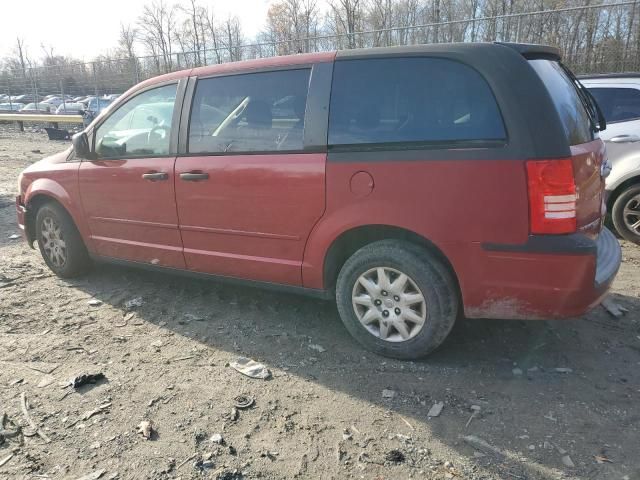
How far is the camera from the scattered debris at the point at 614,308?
154 inches

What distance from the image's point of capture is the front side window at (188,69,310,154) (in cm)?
347

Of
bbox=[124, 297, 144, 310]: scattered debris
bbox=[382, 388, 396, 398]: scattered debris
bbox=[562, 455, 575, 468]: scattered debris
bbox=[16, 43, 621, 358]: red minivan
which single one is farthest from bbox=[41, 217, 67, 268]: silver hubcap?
bbox=[562, 455, 575, 468]: scattered debris

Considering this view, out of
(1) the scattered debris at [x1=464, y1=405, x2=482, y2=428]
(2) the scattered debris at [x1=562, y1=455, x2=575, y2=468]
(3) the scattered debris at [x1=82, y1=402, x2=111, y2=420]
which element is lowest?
(2) the scattered debris at [x1=562, y1=455, x2=575, y2=468]

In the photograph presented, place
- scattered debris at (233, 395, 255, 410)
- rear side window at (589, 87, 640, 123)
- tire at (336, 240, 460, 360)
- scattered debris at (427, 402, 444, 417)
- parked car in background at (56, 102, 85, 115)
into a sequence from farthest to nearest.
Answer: parked car in background at (56, 102, 85, 115) < rear side window at (589, 87, 640, 123) < tire at (336, 240, 460, 360) < scattered debris at (233, 395, 255, 410) < scattered debris at (427, 402, 444, 417)

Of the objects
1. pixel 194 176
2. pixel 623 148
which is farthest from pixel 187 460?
pixel 623 148

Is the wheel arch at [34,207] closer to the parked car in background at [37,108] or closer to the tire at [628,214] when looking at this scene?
the tire at [628,214]

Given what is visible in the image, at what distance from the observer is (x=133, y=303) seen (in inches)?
175

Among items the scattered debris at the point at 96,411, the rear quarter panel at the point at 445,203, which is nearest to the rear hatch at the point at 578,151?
the rear quarter panel at the point at 445,203

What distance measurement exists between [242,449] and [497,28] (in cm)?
1101

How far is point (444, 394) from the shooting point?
2998mm

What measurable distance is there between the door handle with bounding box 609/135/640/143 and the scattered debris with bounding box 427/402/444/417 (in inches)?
172

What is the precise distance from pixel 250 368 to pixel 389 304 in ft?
3.24

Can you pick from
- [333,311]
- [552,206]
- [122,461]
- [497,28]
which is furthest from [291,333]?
[497,28]

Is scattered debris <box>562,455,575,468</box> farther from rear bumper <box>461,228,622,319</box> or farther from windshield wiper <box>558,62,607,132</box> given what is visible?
windshield wiper <box>558,62,607,132</box>
